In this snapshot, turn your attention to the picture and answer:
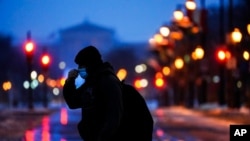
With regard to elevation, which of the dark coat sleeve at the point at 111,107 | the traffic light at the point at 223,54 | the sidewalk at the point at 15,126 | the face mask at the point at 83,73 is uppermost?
the traffic light at the point at 223,54

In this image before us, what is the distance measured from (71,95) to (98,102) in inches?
11.5

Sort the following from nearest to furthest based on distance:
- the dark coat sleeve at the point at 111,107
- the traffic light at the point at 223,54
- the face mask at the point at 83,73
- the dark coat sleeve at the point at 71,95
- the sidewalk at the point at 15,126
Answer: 1. the dark coat sleeve at the point at 111,107
2. the dark coat sleeve at the point at 71,95
3. the face mask at the point at 83,73
4. the sidewalk at the point at 15,126
5. the traffic light at the point at 223,54

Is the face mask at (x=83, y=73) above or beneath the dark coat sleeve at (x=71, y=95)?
above

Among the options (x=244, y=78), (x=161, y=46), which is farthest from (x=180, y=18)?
(x=161, y=46)

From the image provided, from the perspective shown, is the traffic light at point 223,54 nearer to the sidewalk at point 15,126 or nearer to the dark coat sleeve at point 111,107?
the sidewalk at point 15,126

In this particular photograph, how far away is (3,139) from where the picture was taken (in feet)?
73.8

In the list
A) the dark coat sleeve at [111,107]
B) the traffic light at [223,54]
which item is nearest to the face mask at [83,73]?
the dark coat sleeve at [111,107]

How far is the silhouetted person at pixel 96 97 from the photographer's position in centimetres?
684

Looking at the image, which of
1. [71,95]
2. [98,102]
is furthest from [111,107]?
[71,95]

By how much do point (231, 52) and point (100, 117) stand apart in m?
44.9

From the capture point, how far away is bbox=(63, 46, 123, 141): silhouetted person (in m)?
6.84

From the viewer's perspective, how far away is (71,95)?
23.5ft

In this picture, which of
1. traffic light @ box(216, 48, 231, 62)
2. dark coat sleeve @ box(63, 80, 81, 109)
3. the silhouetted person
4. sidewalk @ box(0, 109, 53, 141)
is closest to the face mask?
the silhouetted person

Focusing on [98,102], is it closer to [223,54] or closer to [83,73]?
[83,73]
